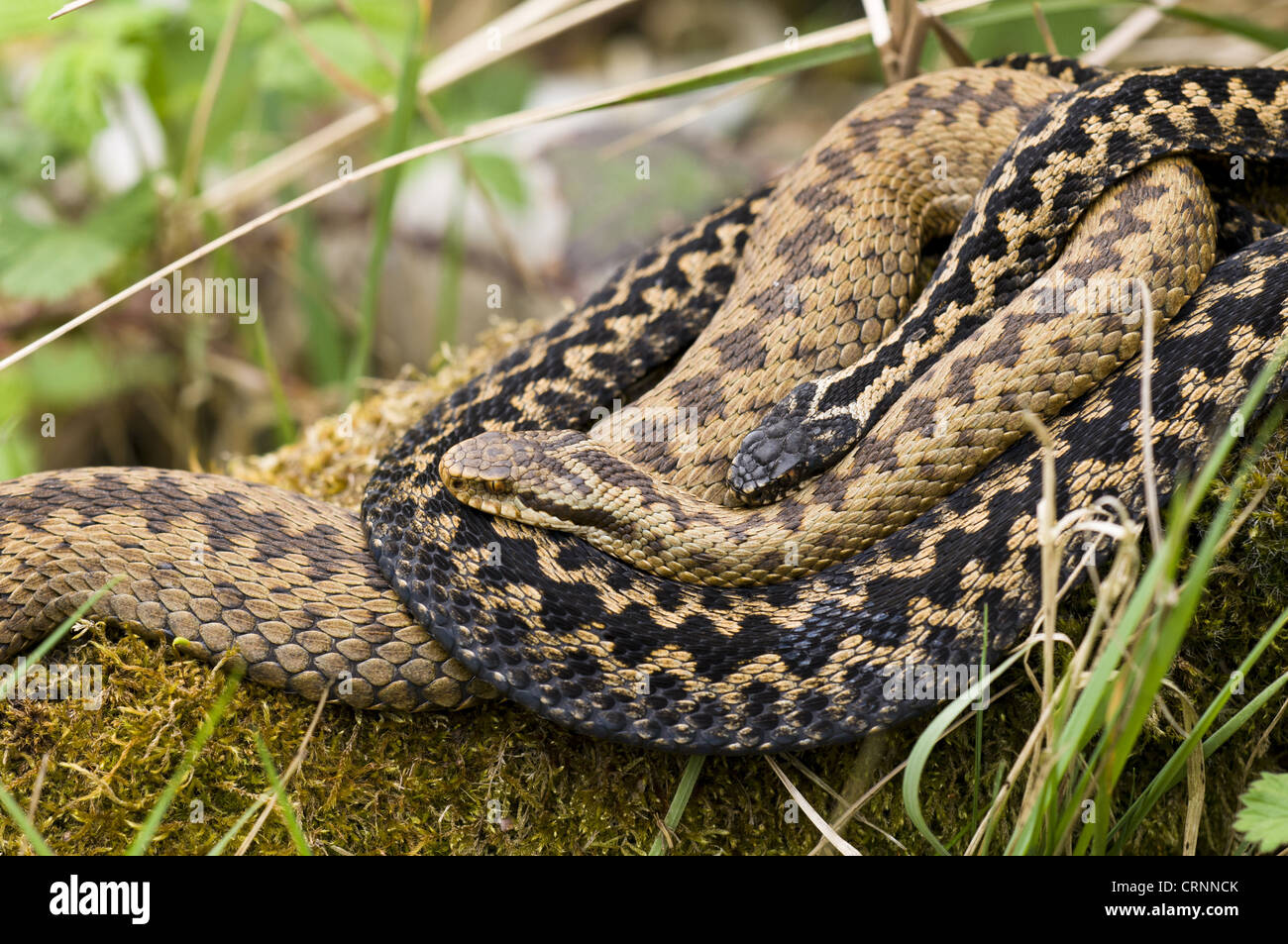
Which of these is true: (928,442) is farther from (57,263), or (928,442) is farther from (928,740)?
(57,263)

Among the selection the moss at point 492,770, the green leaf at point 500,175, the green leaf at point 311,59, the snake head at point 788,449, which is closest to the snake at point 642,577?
the moss at point 492,770

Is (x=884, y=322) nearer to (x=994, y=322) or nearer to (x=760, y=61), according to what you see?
(x=994, y=322)

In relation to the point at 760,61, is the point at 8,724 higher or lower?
lower

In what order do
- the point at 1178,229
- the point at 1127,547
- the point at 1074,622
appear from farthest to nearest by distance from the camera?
the point at 1178,229, the point at 1074,622, the point at 1127,547

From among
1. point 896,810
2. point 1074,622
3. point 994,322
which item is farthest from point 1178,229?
point 896,810

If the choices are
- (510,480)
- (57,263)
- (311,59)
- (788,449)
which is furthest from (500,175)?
(788,449)

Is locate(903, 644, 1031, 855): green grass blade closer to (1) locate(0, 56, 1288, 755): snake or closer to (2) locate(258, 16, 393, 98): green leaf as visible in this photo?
(1) locate(0, 56, 1288, 755): snake

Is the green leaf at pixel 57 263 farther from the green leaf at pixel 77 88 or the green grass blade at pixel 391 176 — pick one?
the green grass blade at pixel 391 176
